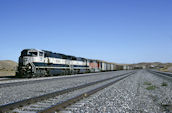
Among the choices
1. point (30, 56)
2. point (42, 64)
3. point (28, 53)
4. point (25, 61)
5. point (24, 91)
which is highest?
point (28, 53)

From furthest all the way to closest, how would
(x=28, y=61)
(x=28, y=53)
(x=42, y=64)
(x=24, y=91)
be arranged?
(x=42, y=64)
(x=28, y=53)
(x=28, y=61)
(x=24, y=91)

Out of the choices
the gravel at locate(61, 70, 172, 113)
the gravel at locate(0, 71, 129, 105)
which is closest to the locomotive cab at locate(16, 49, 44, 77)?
the gravel at locate(0, 71, 129, 105)

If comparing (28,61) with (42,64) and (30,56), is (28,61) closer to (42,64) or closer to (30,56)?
(30,56)

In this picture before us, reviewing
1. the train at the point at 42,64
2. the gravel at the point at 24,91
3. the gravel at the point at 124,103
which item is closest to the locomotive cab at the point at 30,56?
the train at the point at 42,64

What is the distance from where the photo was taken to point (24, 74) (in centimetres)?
2277

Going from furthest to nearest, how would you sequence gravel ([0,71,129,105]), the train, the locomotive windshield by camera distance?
1. the locomotive windshield
2. the train
3. gravel ([0,71,129,105])

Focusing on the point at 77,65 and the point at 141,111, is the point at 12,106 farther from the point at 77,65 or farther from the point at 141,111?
the point at 77,65

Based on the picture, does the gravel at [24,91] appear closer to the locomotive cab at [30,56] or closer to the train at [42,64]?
the train at [42,64]

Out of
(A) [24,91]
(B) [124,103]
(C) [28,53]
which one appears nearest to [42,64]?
(C) [28,53]

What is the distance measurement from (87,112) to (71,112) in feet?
1.71

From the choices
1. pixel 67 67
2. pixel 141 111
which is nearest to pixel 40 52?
pixel 67 67

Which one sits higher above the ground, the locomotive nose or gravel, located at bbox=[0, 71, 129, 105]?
the locomotive nose

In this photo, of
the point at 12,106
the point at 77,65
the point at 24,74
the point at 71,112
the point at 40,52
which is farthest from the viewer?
the point at 77,65

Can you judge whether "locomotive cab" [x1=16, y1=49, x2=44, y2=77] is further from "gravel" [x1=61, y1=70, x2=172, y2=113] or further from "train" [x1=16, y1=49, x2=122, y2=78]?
"gravel" [x1=61, y1=70, x2=172, y2=113]
